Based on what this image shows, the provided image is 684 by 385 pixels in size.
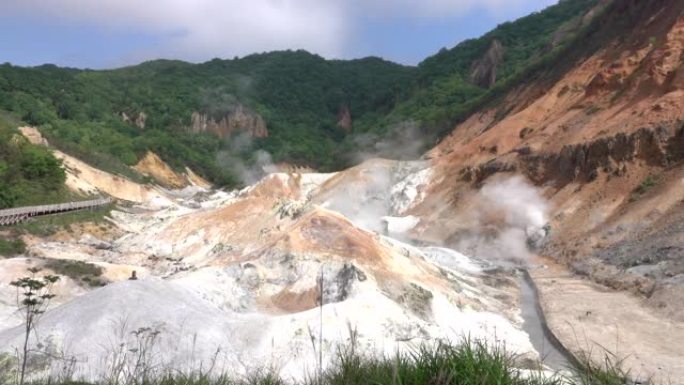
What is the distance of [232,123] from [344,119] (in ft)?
90.2

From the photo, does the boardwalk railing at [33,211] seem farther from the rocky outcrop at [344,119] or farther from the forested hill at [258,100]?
the rocky outcrop at [344,119]

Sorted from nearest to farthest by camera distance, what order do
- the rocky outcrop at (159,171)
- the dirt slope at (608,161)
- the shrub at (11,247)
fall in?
1. the dirt slope at (608,161)
2. the shrub at (11,247)
3. the rocky outcrop at (159,171)

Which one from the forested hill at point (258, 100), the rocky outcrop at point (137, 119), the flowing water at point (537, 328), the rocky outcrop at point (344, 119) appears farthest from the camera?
the rocky outcrop at point (344, 119)

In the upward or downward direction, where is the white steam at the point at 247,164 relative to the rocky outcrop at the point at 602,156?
upward

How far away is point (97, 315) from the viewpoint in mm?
15406

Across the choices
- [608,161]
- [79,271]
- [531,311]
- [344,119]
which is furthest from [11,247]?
[344,119]

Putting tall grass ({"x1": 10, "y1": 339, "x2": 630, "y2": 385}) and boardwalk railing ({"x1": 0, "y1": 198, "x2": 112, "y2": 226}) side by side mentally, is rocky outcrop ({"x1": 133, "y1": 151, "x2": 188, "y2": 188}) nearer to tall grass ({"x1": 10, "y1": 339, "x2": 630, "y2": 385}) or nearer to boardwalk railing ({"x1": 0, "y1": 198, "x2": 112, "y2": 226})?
boardwalk railing ({"x1": 0, "y1": 198, "x2": 112, "y2": 226})

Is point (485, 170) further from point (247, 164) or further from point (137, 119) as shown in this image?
point (137, 119)

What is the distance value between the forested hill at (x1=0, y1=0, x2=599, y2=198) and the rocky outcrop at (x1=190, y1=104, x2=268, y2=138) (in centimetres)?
24

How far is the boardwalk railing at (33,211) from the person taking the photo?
37.0m

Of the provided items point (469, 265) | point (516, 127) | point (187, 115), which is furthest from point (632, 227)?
point (187, 115)

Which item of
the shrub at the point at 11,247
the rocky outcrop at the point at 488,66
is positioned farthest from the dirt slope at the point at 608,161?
the rocky outcrop at the point at 488,66

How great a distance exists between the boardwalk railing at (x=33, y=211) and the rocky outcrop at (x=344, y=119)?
101 metres

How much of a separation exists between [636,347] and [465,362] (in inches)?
588
